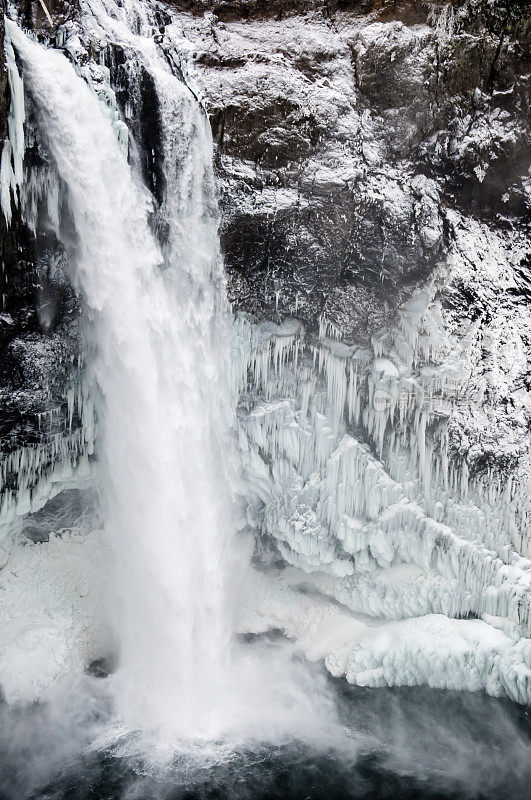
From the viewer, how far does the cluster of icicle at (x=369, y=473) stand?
375 inches

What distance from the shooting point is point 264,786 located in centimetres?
750

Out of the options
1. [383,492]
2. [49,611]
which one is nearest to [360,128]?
[383,492]

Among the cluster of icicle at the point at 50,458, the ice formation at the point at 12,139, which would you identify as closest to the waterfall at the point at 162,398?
the cluster of icicle at the point at 50,458

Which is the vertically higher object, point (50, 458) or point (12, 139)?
point (12, 139)

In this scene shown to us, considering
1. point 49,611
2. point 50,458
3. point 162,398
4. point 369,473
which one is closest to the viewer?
point 162,398

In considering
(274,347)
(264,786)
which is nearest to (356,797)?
(264,786)

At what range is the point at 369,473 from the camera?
995 centimetres

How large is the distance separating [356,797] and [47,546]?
618cm

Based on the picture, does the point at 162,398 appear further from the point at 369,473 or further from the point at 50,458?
the point at 369,473

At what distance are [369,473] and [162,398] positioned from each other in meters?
3.38

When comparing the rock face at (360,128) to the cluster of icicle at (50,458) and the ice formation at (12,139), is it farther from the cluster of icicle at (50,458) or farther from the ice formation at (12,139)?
the cluster of icicle at (50,458)

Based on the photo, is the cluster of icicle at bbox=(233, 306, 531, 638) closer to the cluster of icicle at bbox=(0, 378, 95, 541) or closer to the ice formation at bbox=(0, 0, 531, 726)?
the ice formation at bbox=(0, 0, 531, 726)

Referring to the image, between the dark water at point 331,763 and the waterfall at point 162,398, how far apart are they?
75 cm

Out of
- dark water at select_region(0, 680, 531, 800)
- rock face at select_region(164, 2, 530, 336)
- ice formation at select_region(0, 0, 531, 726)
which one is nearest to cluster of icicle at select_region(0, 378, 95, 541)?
ice formation at select_region(0, 0, 531, 726)
